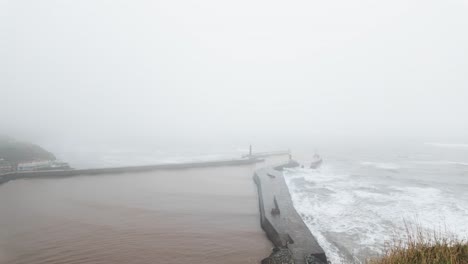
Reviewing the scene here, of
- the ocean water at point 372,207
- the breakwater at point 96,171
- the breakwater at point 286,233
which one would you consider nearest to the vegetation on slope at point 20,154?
the breakwater at point 96,171

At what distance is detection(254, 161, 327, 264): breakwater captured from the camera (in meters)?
7.43

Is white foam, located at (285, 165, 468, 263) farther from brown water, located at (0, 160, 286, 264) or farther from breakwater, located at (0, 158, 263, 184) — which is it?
breakwater, located at (0, 158, 263, 184)

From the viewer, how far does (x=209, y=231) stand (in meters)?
9.98

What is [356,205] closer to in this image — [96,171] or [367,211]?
[367,211]

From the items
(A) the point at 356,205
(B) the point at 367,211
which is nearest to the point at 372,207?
(A) the point at 356,205

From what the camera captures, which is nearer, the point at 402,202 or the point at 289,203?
the point at 289,203

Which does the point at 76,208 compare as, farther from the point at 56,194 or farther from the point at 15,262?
the point at 15,262

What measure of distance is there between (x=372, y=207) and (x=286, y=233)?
7385 mm

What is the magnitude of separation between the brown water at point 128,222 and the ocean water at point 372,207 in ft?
9.38

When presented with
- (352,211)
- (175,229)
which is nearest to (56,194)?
(175,229)

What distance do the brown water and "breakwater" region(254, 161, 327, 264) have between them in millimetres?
485

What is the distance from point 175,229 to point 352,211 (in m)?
8.95

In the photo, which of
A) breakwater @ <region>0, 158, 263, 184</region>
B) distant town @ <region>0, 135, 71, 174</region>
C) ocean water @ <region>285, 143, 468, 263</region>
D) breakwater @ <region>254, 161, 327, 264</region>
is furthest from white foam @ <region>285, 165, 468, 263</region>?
distant town @ <region>0, 135, 71, 174</region>

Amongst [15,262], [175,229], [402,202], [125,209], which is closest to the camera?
[15,262]
